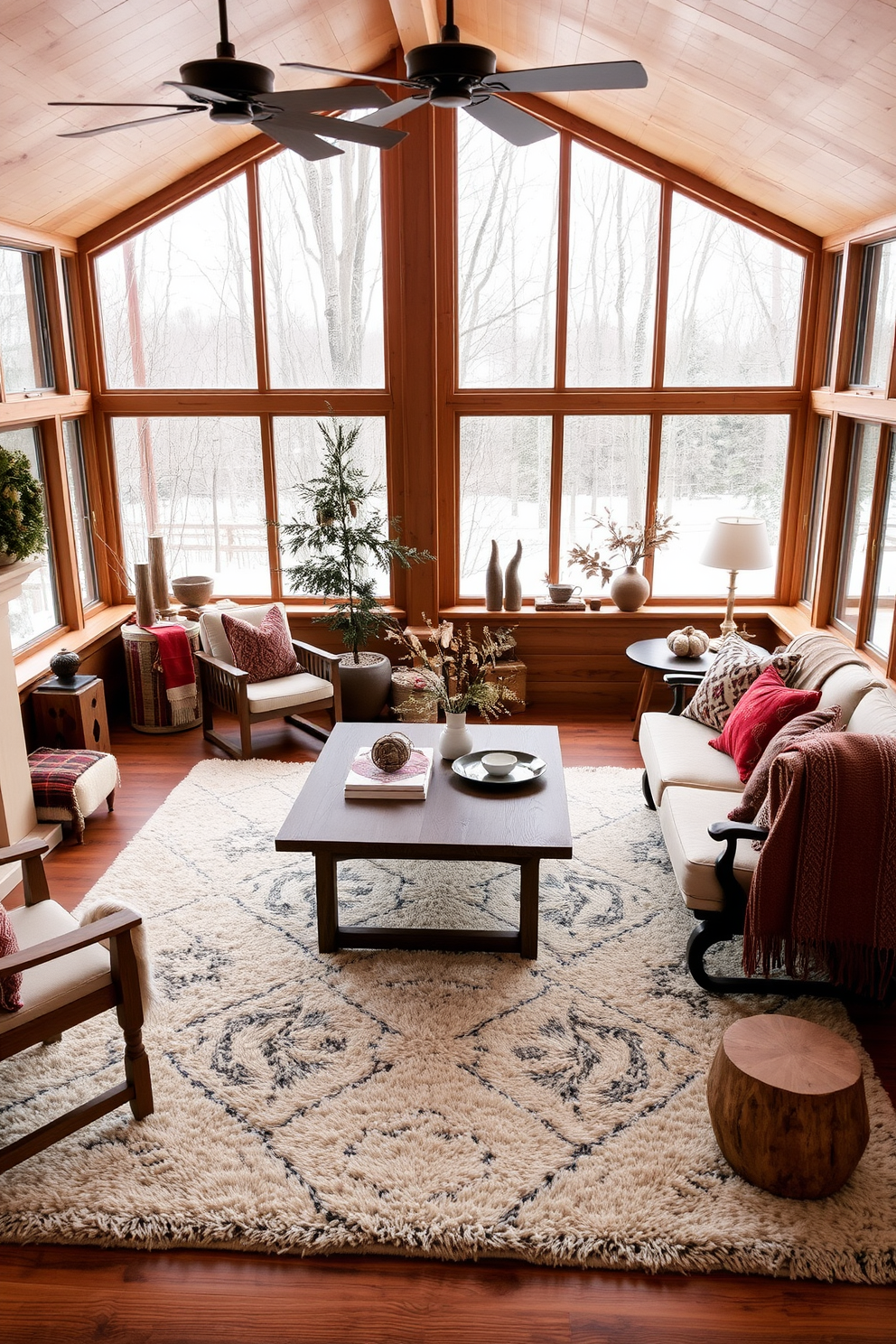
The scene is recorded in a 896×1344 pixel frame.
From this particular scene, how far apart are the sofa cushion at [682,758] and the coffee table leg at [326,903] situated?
1430mm

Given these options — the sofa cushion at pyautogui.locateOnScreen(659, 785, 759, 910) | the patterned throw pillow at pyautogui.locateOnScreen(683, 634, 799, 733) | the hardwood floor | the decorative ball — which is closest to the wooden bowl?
the decorative ball

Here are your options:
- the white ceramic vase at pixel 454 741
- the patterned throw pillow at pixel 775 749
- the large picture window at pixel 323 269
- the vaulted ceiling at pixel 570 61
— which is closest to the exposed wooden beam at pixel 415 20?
the vaulted ceiling at pixel 570 61

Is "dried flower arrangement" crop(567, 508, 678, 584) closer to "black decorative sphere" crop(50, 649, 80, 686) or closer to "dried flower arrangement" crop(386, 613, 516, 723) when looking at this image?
"dried flower arrangement" crop(386, 613, 516, 723)

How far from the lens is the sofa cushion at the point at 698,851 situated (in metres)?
3.53

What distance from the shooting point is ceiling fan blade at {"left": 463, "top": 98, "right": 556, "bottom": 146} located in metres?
3.26

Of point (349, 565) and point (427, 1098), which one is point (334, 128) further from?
point (427, 1098)

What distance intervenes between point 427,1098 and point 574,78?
298cm

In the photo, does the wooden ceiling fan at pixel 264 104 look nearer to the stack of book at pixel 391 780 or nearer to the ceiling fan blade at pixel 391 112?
the ceiling fan blade at pixel 391 112

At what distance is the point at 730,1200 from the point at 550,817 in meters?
1.46

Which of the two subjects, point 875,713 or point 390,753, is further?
point 390,753

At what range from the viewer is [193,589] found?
648cm

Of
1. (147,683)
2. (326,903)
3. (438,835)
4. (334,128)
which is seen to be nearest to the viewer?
(334,128)

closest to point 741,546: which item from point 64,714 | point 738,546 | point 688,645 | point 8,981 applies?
point 738,546

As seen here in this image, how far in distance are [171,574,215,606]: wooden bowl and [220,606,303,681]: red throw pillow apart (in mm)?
604
